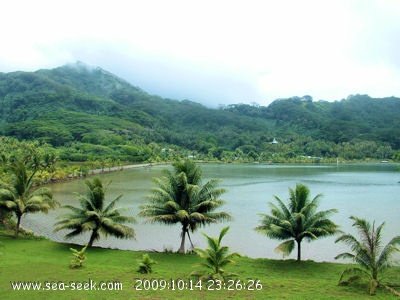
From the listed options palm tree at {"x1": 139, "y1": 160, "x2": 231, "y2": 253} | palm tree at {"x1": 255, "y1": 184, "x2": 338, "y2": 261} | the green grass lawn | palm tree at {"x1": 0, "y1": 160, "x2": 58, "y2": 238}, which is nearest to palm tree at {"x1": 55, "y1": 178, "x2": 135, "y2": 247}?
the green grass lawn

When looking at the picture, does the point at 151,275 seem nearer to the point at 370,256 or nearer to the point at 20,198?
the point at 370,256

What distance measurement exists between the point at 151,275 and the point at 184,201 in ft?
22.0

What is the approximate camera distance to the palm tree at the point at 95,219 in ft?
62.2

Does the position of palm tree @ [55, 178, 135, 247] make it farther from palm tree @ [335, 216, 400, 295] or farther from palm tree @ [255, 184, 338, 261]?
palm tree @ [335, 216, 400, 295]

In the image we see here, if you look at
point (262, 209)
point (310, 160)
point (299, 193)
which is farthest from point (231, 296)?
point (310, 160)

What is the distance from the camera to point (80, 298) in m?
10.3

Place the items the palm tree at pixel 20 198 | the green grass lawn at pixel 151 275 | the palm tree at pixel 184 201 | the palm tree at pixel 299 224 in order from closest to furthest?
1. the green grass lawn at pixel 151 275
2. the palm tree at pixel 299 224
3. the palm tree at pixel 184 201
4. the palm tree at pixel 20 198

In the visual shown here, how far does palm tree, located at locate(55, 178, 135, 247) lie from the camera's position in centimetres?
1897

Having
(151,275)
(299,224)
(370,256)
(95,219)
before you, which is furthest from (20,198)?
(370,256)

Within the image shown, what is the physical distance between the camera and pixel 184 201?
65.5 ft

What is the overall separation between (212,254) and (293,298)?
3822 millimetres

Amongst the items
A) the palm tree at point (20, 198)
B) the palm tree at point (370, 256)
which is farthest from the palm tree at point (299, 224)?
the palm tree at point (20, 198)

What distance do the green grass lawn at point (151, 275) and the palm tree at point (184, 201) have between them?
1999 millimetres

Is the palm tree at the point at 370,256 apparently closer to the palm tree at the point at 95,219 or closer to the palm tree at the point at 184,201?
the palm tree at the point at 184,201
